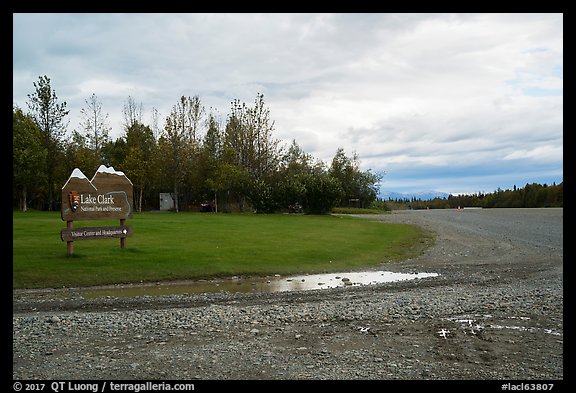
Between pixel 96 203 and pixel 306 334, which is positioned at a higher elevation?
pixel 96 203

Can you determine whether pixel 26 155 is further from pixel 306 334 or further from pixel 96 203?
pixel 306 334

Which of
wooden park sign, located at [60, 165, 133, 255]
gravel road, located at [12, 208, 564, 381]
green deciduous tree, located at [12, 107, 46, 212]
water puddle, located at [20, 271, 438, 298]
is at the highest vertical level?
green deciduous tree, located at [12, 107, 46, 212]

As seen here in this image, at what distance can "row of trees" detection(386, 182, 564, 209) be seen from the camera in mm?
77000

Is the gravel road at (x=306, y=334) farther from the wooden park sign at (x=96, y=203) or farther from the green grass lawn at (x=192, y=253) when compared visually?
the wooden park sign at (x=96, y=203)

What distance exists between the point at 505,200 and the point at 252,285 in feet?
275

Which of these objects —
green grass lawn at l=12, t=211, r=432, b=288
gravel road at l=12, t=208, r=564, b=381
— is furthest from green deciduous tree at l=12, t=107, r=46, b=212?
gravel road at l=12, t=208, r=564, b=381

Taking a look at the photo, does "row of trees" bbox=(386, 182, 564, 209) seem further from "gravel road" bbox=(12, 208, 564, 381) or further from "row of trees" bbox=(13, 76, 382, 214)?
"gravel road" bbox=(12, 208, 564, 381)

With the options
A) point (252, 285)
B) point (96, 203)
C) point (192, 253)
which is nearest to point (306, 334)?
point (252, 285)

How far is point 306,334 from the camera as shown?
8070 millimetres

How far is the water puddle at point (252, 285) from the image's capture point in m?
14.3

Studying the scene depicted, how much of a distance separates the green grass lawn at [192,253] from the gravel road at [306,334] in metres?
2.66

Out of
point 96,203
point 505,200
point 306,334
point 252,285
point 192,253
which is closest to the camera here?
point 306,334

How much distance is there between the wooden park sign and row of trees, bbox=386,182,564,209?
5525cm

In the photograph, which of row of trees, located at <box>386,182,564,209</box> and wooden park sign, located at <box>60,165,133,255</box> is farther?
row of trees, located at <box>386,182,564,209</box>
